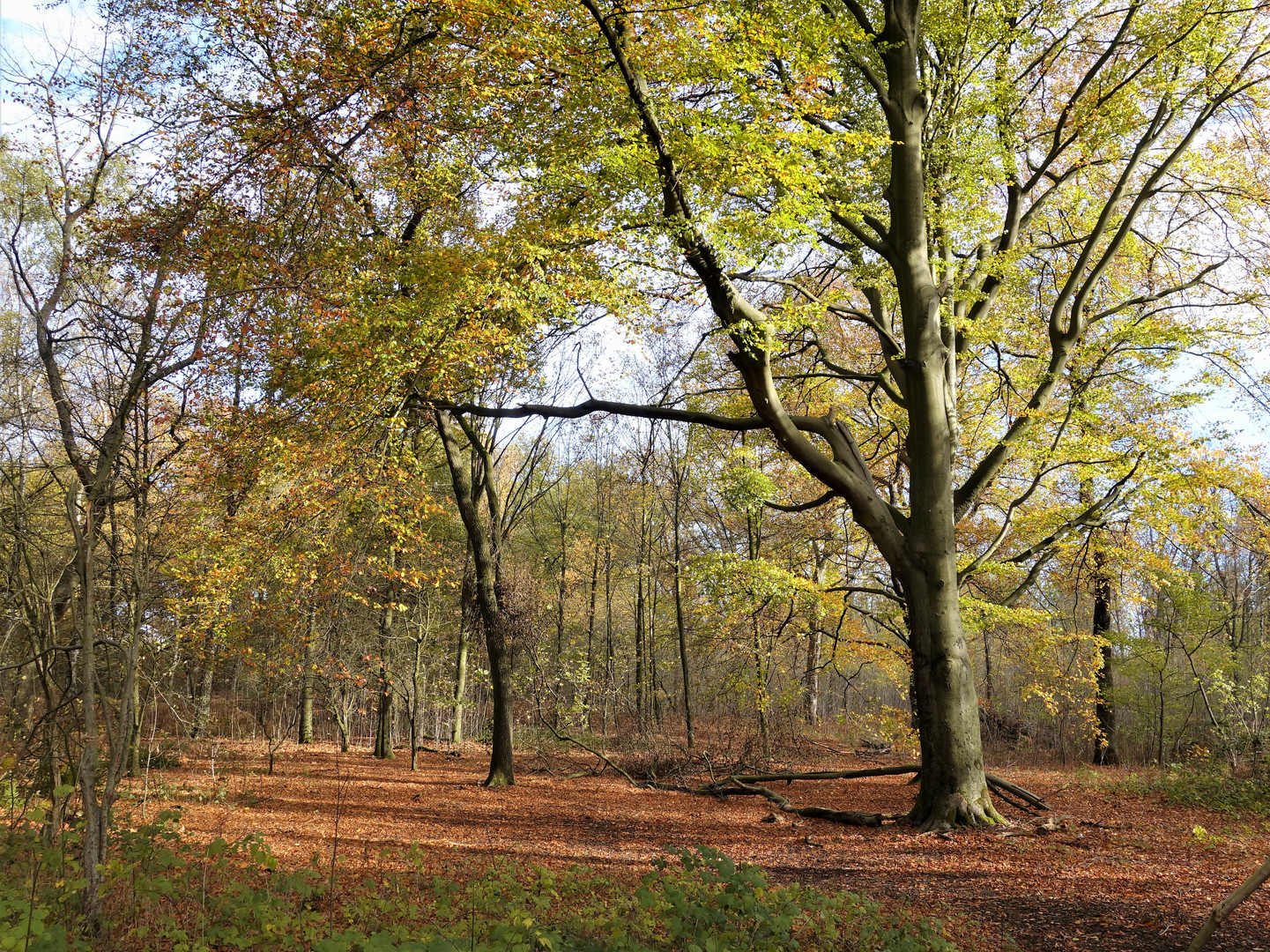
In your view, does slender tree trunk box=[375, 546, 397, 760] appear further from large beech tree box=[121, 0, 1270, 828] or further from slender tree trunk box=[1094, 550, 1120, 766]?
slender tree trunk box=[1094, 550, 1120, 766]

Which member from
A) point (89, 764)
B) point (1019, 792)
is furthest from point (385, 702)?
point (89, 764)

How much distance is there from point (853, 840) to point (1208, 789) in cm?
563

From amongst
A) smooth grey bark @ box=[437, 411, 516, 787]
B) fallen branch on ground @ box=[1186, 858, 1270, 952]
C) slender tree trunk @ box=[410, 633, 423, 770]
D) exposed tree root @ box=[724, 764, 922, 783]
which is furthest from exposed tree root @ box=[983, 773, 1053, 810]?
slender tree trunk @ box=[410, 633, 423, 770]

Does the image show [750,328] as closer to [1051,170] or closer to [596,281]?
[596,281]

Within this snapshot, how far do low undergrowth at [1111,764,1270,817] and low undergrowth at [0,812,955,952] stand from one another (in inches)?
270

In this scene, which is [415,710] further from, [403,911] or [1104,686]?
[1104,686]

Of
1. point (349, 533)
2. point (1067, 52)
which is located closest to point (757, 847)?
point (349, 533)

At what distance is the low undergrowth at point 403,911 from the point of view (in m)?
3.63

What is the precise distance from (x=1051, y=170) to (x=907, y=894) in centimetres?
972

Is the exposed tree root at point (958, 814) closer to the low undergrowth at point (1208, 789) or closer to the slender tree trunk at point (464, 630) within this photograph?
the low undergrowth at point (1208, 789)

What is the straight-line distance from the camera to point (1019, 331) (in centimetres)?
1112

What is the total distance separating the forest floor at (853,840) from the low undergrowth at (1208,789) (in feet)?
1.06

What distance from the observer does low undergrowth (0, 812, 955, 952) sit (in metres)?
3.63

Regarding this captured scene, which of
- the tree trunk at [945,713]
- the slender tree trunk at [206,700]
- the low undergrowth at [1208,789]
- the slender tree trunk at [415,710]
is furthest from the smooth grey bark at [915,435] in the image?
the slender tree trunk at [415,710]
